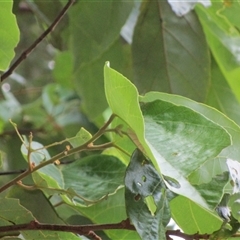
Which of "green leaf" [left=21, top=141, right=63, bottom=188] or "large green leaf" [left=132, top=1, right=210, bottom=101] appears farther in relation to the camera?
"large green leaf" [left=132, top=1, right=210, bottom=101]

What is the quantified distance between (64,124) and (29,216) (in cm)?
60

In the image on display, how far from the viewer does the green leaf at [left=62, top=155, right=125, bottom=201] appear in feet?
1.84

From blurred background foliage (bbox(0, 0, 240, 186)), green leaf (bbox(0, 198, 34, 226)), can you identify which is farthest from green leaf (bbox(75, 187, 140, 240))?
blurred background foliage (bbox(0, 0, 240, 186))

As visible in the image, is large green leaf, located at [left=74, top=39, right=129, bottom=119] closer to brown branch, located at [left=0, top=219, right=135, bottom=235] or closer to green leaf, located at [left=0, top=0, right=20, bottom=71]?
green leaf, located at [left=0, top=0, right=20, bottom=71]

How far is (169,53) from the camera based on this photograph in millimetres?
834

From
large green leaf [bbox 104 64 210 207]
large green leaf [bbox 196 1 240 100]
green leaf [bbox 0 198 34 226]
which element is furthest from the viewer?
large green leaf [bbox 196 1 240 100]

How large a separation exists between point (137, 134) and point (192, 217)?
167 mm

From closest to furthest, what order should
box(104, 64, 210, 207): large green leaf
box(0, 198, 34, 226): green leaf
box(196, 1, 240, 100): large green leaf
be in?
box(104, 64, 210, 207): large green leaf
box(0, 198, 34, 226): green leaf
box(196, 1, 240, 100): large green leaf

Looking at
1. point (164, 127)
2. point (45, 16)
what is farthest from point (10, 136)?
point (164, 127)

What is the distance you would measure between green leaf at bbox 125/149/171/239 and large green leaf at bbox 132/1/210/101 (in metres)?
0.36

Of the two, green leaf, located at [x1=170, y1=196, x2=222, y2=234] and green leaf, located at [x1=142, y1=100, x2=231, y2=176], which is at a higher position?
green leaf, located at [x1=142, y1=100, x2=231, y2=176]

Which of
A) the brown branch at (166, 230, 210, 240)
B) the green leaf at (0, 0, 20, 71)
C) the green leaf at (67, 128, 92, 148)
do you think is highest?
the green leaf at (0, 0, 20, 71)

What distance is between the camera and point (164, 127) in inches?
17.4

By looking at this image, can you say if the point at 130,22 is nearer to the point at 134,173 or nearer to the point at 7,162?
the point at 7,162
